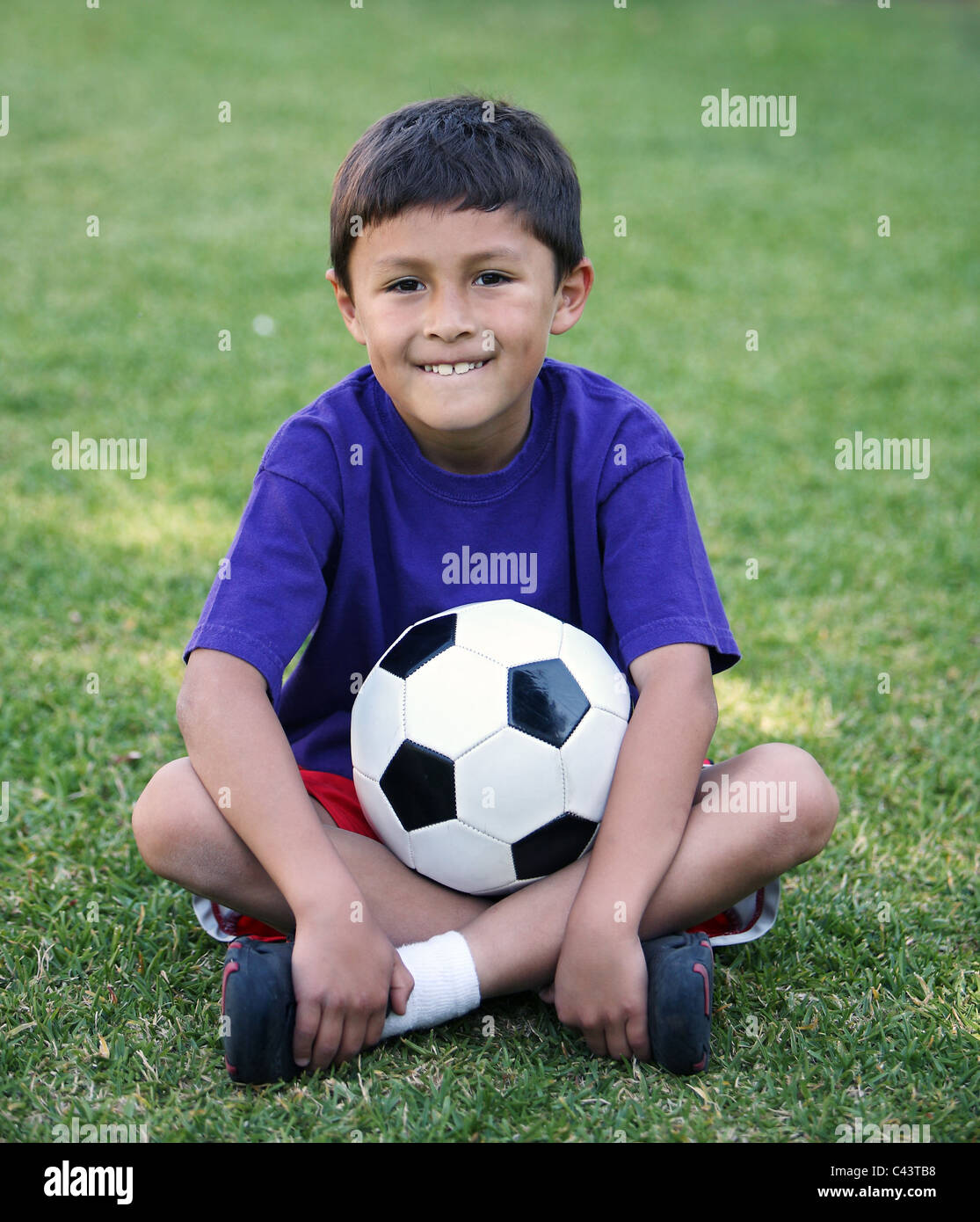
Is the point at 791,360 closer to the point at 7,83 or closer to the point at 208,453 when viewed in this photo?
the point at 208,453

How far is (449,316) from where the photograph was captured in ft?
6.46

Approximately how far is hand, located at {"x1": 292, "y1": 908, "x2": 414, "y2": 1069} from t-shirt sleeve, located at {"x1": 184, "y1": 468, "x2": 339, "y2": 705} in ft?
1.38

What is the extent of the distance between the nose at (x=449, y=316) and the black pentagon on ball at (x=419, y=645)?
0.46m

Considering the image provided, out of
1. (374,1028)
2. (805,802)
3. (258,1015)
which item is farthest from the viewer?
(805,802)

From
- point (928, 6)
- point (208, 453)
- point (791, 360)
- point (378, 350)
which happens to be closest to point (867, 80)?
point (928, 6)

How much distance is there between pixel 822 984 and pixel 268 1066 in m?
0.91

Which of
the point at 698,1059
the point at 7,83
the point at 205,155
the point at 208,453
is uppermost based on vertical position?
the point at 7,83

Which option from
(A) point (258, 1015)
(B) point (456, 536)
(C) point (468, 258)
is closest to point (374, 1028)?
(A) point (258, 1015)

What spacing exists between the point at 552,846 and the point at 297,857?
1.32 feet

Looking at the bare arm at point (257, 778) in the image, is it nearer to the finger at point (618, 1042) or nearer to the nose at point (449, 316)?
the finger at point (618, 1042)

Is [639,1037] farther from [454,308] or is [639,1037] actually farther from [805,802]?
[454,308]

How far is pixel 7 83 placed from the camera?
1030cm

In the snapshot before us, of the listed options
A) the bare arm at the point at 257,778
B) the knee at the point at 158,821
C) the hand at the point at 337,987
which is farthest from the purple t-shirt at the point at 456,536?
the hand at the point at 337,987

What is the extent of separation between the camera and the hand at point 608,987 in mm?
1776
